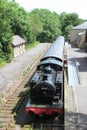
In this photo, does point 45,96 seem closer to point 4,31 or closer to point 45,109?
point 45,109

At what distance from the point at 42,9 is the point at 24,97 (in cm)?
10990

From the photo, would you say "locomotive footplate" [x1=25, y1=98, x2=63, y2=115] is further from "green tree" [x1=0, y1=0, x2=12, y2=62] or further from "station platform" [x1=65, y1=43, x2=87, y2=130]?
"green tree" [x1=0, y1=0, x2=12, y2=62]

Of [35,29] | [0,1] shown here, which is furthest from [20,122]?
[35,29]

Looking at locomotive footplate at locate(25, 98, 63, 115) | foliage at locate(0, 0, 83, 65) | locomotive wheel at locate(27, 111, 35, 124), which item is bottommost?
locomotive wheel at locate(27, 111, 35, 124)

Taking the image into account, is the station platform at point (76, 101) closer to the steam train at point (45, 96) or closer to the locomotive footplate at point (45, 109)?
the locomotive footplate at point (45, 109)

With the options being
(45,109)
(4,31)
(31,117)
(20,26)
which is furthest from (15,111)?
(20,26)

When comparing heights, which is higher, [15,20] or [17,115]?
[15,20]

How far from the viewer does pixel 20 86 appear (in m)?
25.0

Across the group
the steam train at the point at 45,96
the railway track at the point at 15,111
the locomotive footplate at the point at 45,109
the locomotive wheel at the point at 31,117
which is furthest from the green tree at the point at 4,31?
the locomotive footplate at the point at 45,109

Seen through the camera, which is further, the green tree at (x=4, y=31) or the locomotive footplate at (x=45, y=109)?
the green tree at (x=4, y=31)

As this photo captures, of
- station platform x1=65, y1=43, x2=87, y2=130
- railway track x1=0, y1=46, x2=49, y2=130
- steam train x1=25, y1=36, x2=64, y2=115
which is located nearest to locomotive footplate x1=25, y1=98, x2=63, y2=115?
steam train x1=25, y1=36, x2=64, y2=115

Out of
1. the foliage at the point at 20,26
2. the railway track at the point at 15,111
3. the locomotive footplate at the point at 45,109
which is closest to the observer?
the railway track at the point at 15,111

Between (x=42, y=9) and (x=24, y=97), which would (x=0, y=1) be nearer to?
(x=24, y=97)

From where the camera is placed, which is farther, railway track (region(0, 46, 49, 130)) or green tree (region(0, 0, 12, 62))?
green tree (region(0, 0, 12, 62))
